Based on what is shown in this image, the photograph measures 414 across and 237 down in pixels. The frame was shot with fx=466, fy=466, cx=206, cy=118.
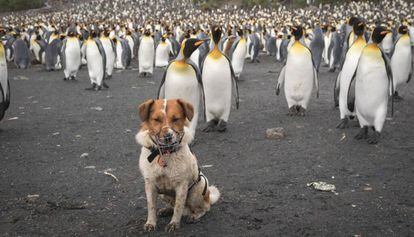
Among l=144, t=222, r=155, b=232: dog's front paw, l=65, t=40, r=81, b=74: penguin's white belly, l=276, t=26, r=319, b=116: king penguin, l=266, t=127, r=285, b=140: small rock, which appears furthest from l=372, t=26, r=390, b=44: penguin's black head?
l=65, t=40, r=81, b=74: penguin's white belly

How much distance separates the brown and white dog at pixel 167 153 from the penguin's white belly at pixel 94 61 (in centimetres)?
885

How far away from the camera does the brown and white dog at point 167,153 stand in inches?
127

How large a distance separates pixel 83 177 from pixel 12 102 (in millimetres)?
5778

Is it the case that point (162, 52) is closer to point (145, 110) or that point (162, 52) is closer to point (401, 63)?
point (401, 63)

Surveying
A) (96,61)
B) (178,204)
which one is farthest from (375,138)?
(96,61)

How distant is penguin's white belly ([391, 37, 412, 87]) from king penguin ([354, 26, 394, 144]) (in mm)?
3957

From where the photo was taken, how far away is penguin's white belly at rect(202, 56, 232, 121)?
725cm

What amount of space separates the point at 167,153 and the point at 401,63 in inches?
323

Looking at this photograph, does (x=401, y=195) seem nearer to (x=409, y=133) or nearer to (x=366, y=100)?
(x=366, y=100)

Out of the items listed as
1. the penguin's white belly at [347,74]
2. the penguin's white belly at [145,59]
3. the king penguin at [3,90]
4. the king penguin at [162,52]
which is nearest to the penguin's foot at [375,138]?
the penguin's white belly at [347,74]

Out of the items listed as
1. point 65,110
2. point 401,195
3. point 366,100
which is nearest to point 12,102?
point 65,110

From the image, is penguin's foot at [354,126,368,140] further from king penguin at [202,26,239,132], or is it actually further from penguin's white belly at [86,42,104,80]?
penguin's white belly at [86,42,104,80]

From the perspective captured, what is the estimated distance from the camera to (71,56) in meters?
13.4

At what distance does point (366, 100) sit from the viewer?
636 centimetres
